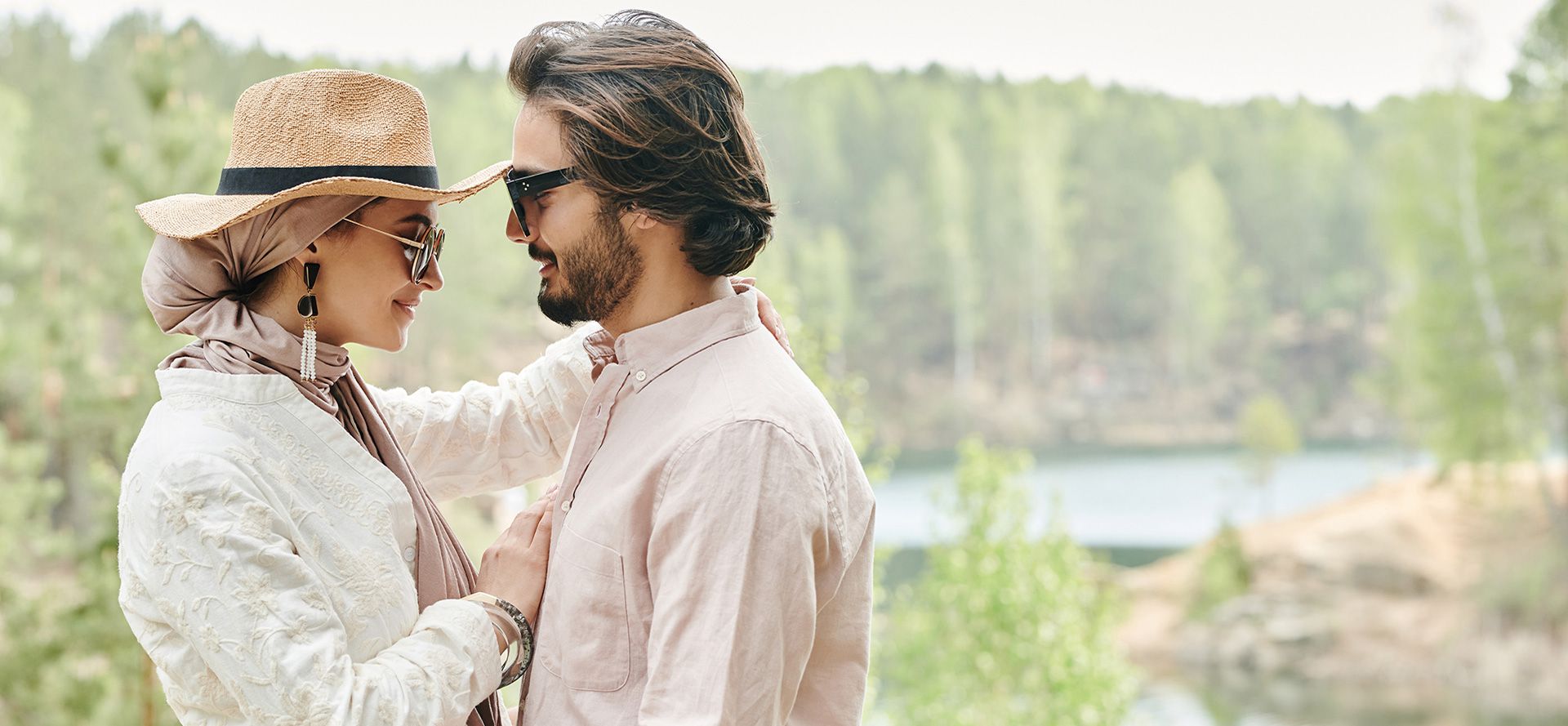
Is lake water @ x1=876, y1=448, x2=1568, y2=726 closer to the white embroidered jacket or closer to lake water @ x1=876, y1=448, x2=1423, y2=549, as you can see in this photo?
lake water @ x1=876, y1=448, x2=1423, y2=549

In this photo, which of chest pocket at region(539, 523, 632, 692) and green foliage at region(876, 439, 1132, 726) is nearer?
chest pocket at region(539, 523, 632, 692)

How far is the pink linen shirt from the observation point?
1205 mm

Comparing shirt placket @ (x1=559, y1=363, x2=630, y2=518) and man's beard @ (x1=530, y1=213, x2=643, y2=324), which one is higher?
man's beard @ (x1=530, y1=213, x2=643, y2=324)

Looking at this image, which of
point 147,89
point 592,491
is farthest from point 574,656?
point 147,89

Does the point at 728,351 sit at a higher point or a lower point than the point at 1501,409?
higher

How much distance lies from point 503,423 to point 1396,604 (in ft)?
57.1

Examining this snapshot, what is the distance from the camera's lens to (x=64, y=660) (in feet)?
21.1

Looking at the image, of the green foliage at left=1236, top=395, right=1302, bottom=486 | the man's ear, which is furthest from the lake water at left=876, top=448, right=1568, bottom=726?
the man's ear

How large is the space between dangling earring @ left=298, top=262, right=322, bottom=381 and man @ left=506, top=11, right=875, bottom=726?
0.71 ft

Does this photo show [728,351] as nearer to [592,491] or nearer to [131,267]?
[592,491]

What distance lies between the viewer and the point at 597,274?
140 centimetres

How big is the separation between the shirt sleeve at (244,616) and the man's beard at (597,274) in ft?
1.17

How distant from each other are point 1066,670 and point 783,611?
25.8 feet

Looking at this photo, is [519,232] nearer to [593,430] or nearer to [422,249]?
[422,249]
